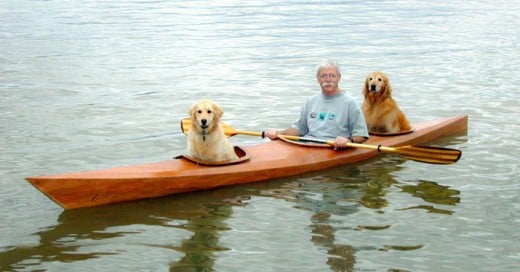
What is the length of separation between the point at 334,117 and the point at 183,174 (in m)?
1.93

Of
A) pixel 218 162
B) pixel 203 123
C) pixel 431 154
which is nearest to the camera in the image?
pixel 203 123

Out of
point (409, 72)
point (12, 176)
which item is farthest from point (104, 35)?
point (12, 176)

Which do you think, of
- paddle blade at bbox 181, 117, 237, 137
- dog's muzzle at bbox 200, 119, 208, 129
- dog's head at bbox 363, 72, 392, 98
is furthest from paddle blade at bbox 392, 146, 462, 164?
dog's muzzle at bbox 200, 119, 208, 129

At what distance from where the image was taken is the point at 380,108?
1074 centimetres

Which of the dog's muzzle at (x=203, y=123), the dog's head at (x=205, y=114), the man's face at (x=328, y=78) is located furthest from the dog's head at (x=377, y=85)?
the dog's muzzle at (x=203, y=123)

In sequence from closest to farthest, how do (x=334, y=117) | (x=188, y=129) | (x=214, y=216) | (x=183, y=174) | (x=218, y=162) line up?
(x=214, y=216), (x=183, y=174), (x=218, y=162), (x=334, y=117), (x=188, y=129)

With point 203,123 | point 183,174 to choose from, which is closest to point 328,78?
point 203,123

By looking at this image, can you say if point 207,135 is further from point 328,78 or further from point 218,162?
point 328,78

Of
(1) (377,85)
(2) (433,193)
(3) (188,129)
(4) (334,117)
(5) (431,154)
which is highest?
(1) (377,85)

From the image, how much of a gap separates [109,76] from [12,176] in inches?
332

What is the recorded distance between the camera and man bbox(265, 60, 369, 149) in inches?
378

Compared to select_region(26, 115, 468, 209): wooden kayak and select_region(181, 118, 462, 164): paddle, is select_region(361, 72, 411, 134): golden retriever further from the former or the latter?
select_region(181, 118, 462, 164): paddle

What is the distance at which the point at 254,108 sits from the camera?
14.4 m

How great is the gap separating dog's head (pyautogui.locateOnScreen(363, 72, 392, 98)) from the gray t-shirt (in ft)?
2.92
